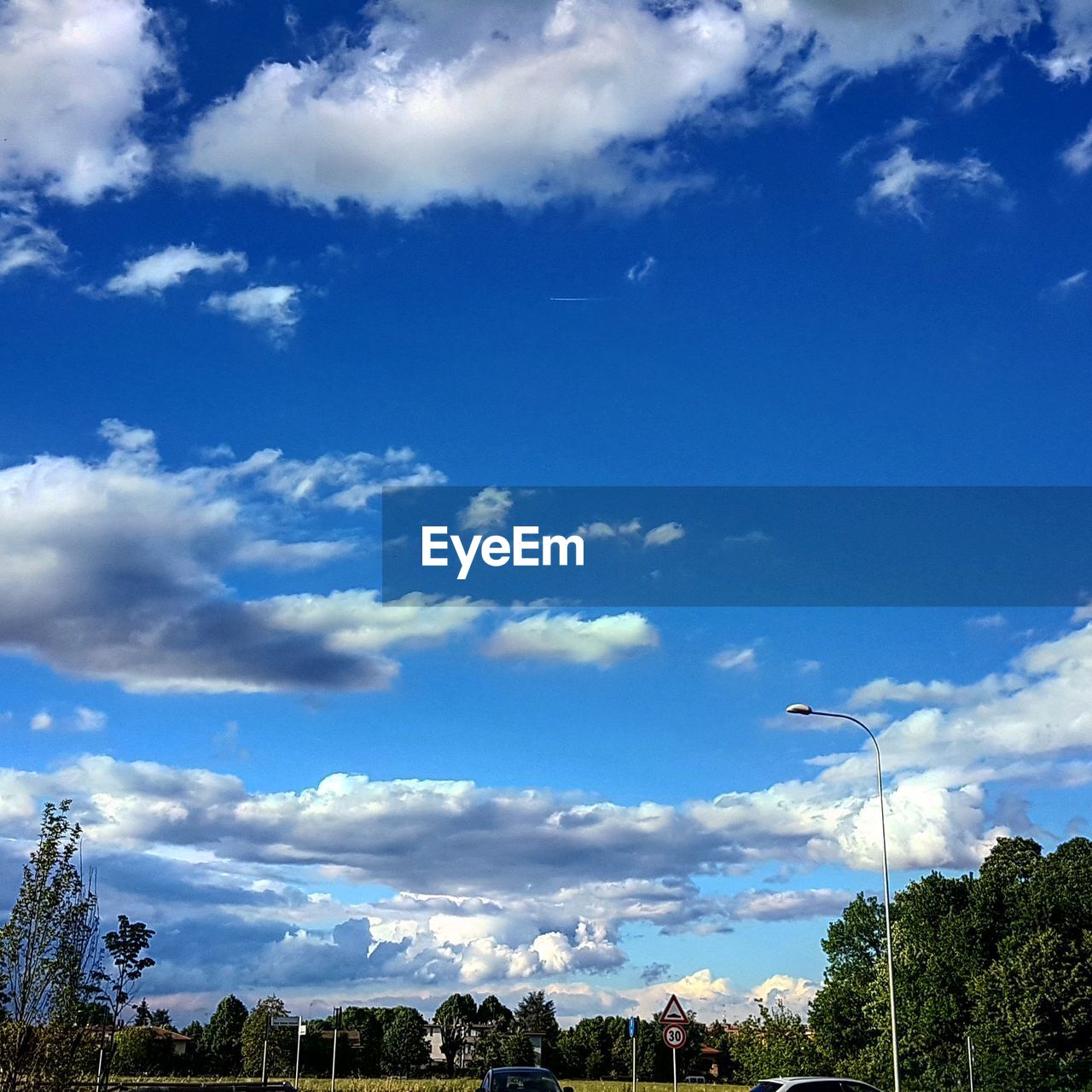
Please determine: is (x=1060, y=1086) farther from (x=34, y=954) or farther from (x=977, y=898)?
(x=34, y=954)

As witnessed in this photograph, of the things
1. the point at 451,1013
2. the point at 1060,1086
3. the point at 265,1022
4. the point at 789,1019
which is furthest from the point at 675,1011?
the point at 451,1013

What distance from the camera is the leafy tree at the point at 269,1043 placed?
10281 centimetres

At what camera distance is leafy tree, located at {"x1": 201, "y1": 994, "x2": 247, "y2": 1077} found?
125 meters

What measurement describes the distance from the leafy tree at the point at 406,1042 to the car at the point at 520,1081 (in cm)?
11107

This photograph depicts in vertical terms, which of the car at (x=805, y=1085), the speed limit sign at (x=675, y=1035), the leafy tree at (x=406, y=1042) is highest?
the speed limit sign at (x=675, y=1035)

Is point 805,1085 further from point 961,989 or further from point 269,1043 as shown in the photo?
point 269,1043

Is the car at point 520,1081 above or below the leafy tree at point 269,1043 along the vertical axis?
above

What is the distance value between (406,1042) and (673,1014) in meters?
115

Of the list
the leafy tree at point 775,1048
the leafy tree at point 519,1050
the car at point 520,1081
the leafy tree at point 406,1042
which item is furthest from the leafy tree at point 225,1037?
the car at point 520,1081

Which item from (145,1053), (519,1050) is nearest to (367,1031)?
(519,1050)

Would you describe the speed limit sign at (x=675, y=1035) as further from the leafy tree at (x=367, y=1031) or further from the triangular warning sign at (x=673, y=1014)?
the leafy tree at (x=367, y=1031)

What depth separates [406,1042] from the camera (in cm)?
13262

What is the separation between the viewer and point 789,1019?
71.3 meters

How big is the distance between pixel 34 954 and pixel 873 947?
6278 cm
